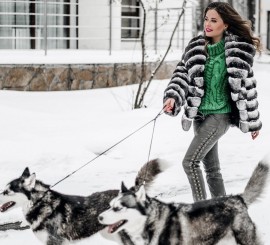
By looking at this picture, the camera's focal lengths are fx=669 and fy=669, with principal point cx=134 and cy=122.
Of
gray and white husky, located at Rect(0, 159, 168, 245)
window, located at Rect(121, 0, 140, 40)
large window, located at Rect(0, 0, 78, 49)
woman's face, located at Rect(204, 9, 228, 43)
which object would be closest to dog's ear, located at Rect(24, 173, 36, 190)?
gray and white husky, located at Rect(0, 159, 168, 245)

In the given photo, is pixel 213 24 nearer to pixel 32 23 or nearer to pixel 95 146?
pixel 95 146

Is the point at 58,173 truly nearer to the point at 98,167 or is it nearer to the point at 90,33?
the point at 98,167

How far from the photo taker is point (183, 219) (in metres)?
3.95

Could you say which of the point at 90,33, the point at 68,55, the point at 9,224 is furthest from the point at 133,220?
the point at 90,33

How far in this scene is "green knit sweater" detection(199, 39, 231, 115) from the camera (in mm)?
4805

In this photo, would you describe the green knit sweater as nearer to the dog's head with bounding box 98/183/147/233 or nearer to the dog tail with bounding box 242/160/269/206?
the dog tail with bounding box 242/160/269/206

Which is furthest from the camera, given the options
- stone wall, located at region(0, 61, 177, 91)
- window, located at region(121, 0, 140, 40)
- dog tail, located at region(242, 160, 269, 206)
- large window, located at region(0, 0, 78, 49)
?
window, located at region(121, 0, 140, 40)

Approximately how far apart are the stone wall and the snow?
208 millimetres

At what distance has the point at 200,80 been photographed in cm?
479

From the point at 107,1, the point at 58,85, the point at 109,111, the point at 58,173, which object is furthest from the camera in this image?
the point at 107,1

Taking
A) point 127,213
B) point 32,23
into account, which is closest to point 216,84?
point 127,213

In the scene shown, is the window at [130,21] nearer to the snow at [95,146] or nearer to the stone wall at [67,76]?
the stone wall at [67,76]

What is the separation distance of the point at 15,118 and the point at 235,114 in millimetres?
5710

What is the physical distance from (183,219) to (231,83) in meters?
1.20
